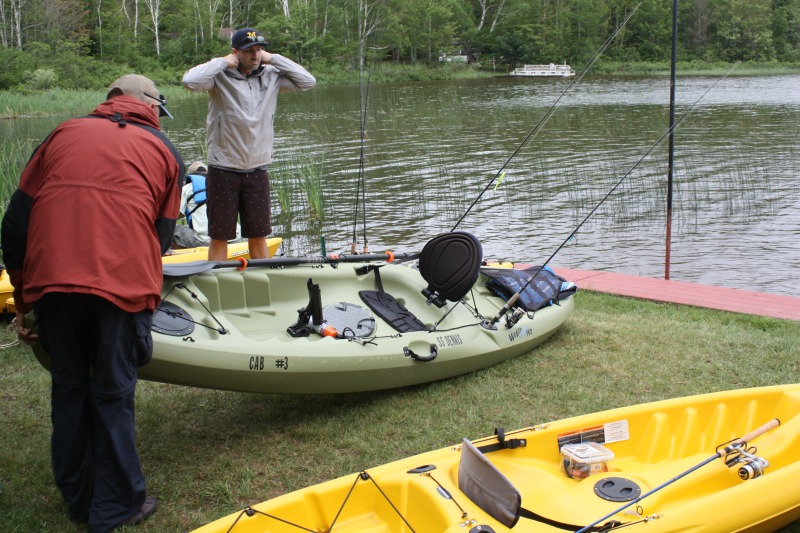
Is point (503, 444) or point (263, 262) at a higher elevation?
point (263, 262)

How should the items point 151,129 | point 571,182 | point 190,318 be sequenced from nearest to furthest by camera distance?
point 151,129, point 190,318, point 571,182

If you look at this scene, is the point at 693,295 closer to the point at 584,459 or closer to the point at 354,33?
the point at 584,459

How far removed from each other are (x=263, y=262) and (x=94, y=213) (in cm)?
184

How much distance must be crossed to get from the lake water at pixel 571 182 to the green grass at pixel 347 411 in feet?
5.89

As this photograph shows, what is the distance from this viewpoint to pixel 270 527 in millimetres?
2986

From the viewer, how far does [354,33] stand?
4144cm

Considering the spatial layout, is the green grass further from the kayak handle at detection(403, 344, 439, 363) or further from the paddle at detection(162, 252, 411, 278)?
the paddle at detection(162, 252, 411, 278)

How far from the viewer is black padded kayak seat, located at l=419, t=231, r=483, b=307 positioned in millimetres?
4980

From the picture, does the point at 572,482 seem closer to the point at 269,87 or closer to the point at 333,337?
the point at 333,337

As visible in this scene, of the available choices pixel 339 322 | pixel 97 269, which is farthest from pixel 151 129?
pixel 339 322

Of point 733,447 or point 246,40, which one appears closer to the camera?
point 733,447

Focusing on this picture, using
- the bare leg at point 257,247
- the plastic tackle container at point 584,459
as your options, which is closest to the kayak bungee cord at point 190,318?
the bare leg at point 257,247

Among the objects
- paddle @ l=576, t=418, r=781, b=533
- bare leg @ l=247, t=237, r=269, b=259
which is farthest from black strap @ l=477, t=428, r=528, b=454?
bare leg @ l=247, t=237, r=269, b=259

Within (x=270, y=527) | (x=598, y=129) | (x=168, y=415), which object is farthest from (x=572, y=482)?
(x=598, y=129)
